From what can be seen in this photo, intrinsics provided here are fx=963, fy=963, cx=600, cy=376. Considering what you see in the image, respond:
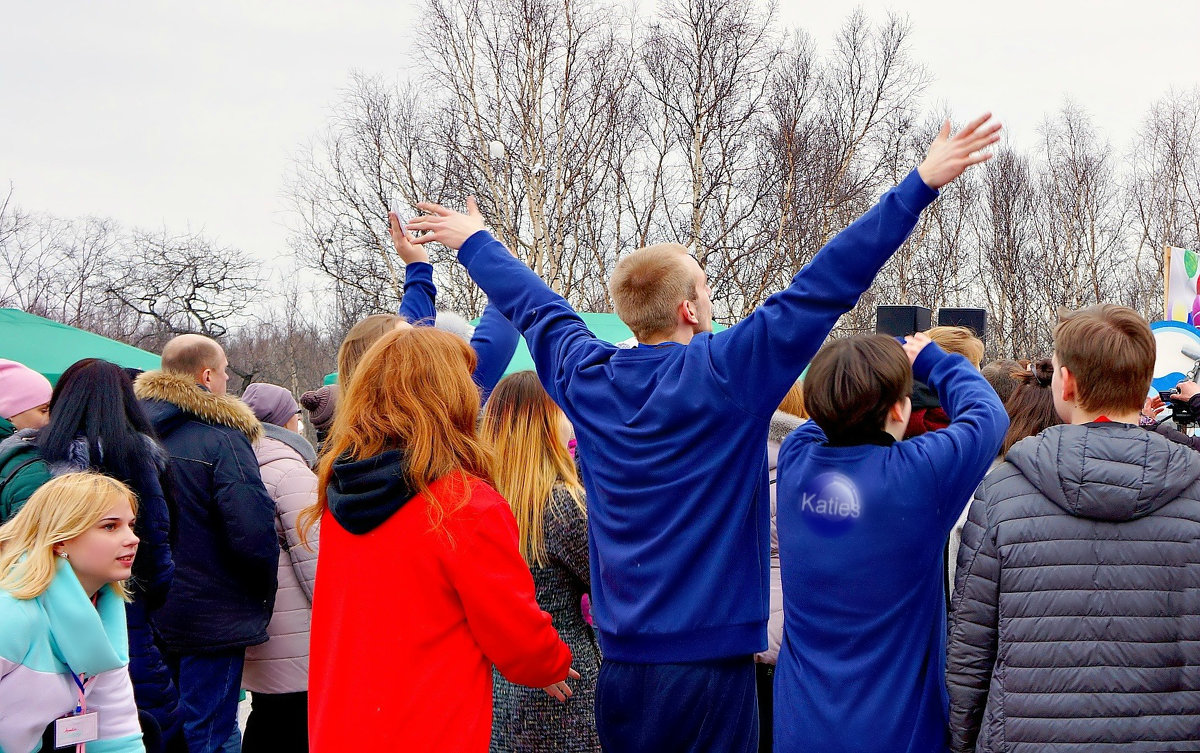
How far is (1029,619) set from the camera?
2.26 meters

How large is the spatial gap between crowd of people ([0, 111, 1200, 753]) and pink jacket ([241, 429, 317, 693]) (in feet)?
4.35

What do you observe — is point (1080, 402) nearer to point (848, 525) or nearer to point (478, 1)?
point (848, 525)

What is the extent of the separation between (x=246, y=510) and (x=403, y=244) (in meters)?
1.49

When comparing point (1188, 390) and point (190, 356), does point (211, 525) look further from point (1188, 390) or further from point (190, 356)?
point (1188, 390)

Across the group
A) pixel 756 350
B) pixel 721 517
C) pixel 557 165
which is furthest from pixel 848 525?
pixel 557 165

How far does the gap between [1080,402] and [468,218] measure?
173 cm

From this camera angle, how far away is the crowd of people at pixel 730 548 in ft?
7.13

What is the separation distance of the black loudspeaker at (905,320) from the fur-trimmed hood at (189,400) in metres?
2.91

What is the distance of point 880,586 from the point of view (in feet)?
7.96

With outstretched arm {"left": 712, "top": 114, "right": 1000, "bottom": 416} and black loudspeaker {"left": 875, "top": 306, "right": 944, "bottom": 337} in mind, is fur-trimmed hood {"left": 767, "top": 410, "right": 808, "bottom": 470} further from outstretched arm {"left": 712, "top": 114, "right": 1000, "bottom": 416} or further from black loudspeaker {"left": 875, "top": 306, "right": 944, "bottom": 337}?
A: outstretched arm {"left": 712, "top": 114, "right": 1000, "bottom": 416}

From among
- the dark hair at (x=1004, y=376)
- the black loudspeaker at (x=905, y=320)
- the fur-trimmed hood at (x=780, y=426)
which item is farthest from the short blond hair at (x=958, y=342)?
the fur-trimmed hood at (x=780, y=426)

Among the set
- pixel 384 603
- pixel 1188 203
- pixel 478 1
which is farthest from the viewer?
pixel 1188 203

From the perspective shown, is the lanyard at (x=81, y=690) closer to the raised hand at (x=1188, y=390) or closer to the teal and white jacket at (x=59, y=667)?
the teal and white jacket at (x=59, y=667)

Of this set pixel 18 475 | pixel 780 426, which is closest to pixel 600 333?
pixel 780 426
